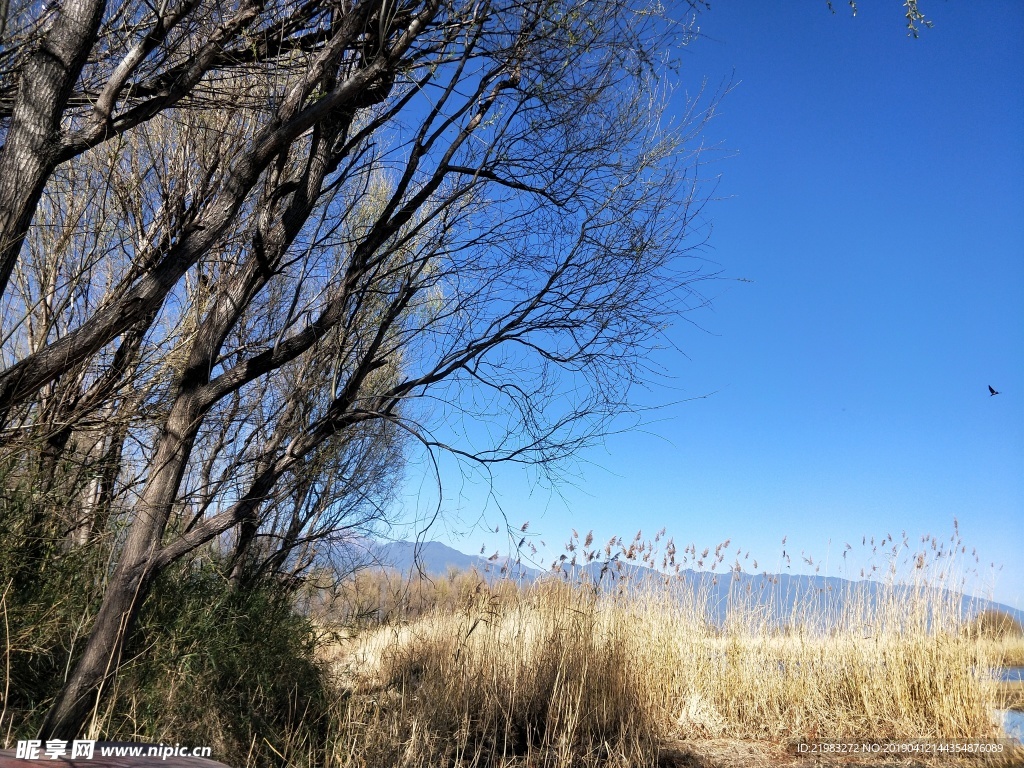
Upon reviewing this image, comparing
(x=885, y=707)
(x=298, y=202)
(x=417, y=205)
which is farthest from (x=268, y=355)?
(x=885, y=707)

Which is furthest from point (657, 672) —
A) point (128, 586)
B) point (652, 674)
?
point (128, 586)

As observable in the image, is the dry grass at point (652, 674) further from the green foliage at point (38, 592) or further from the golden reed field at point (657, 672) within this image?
the green foliage at point (38, 592)

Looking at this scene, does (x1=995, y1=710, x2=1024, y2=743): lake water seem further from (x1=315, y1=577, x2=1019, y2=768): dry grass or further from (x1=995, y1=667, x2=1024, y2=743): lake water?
(x1=315, y1=577, x2=1019, y2=768): dry grass

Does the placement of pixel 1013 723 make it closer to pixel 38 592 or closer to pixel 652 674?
pixel 652 674

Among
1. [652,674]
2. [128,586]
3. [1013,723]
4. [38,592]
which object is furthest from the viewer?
[652,674]

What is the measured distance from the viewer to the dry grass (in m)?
4.98

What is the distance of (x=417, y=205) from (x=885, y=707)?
5501 millimetres

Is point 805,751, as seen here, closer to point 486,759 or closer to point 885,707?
point 885,707

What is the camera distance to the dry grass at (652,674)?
16.3ft

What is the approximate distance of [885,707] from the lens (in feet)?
19.8

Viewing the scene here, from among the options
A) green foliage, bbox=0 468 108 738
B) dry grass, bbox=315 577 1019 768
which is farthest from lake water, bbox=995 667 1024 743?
green foliage, bbox=0 468 108 738

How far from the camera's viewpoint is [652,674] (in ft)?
20.0

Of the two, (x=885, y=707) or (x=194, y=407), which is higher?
(x=194, y=407)

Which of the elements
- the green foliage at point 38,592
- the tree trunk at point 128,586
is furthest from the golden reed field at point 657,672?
the tree trunk at point 128,586
